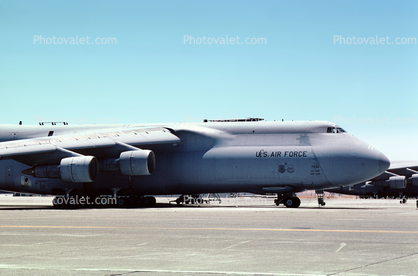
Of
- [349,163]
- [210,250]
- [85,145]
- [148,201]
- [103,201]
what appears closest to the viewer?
[210,250]

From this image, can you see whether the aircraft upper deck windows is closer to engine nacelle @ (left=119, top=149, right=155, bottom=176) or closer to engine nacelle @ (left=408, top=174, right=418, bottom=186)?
engine nacelle @ (left=119, top=149, right=155, bottom=176)

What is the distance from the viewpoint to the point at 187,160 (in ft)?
132

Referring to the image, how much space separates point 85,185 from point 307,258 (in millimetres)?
32583

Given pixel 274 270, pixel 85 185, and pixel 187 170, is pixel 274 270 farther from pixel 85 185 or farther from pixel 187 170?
pixel 85 185

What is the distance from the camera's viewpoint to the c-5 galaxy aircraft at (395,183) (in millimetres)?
66406

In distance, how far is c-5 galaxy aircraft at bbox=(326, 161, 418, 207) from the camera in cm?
6641

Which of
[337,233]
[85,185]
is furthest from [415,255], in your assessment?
[85,185]

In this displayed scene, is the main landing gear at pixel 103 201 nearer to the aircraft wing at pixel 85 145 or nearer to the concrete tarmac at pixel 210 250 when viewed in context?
the aircraft wing at pixel 85 145

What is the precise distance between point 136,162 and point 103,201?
680 cm

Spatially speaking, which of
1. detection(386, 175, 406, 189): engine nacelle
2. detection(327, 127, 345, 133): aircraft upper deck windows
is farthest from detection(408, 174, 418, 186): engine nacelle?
detection(327, 127, 345, 133): aircraft upper deck windows

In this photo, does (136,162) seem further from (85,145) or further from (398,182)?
(398,182)

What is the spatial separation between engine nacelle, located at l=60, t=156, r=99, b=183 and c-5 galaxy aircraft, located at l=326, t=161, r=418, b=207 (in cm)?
4203

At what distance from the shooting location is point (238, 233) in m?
15.8

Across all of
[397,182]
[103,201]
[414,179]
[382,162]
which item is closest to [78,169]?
[103,201]
